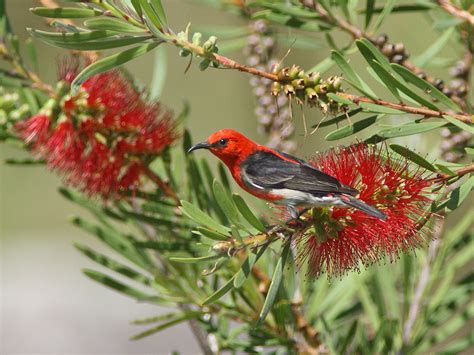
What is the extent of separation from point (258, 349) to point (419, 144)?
12.7 inches

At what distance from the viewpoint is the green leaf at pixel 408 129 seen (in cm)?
49

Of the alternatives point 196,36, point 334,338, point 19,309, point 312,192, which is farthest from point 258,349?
point 19,309

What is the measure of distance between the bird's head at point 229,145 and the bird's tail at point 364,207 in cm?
16

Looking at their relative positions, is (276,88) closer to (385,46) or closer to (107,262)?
(385,46)

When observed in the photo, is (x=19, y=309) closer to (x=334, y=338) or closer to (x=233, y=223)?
(x=334, y=338)

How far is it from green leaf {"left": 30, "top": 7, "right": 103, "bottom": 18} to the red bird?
0.62 ft

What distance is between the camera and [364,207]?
20.5 inches

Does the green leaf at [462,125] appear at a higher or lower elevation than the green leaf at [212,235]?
higher

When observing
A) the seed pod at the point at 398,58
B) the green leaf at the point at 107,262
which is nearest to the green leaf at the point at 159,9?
the seed pod at the point at 398,58

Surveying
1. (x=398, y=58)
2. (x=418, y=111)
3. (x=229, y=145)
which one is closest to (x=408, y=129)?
(x=418, y=111)

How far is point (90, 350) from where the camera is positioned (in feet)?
7.79

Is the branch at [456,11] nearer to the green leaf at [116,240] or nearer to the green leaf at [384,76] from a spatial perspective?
the green leaf at [384,76]

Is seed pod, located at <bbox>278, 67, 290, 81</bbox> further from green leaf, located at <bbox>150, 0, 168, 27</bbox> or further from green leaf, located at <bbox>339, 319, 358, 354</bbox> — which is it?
green leaf, located at <bbox>339, 319, 358, 354</bbox>

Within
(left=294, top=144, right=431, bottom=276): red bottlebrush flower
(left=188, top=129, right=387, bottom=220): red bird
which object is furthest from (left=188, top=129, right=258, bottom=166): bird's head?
(left=294, top=144, right=431, bottom=276): red bottlebrush flower
